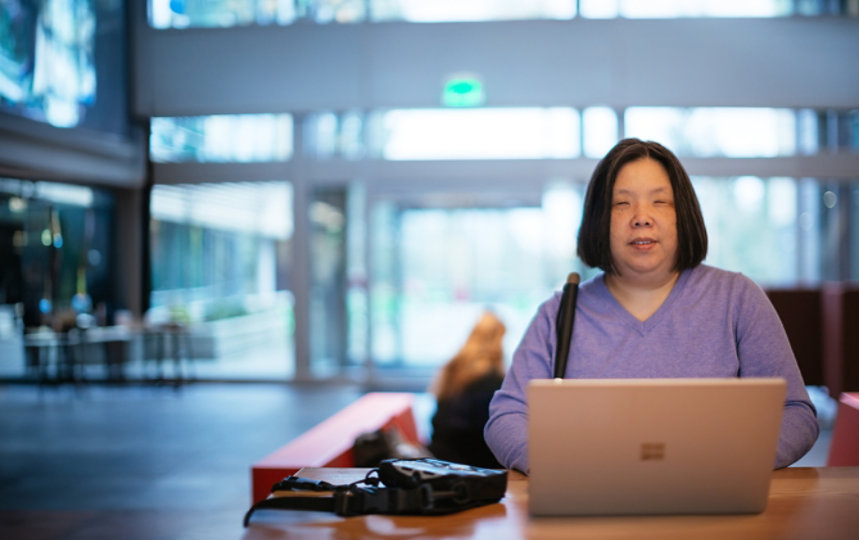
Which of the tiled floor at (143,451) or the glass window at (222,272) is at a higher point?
the glass window at (222,272)

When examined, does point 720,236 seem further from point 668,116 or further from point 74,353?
point 74,353

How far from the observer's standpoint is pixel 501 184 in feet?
30.2

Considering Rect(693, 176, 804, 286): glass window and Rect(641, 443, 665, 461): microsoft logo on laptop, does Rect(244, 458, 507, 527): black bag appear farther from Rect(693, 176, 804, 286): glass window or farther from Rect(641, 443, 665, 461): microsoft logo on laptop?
Rect(693, 176, 804, 286): glass window

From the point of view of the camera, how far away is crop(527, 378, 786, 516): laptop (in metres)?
1.16

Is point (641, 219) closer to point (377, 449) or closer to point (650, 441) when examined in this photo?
point (650, 441)

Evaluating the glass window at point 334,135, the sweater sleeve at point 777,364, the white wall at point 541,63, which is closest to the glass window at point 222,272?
the glass window at point 334,135

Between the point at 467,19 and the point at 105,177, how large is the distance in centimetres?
463

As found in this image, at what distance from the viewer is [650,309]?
189 cm

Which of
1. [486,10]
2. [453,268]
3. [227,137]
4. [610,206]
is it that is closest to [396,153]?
[453,268]

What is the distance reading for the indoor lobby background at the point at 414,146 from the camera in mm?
8852

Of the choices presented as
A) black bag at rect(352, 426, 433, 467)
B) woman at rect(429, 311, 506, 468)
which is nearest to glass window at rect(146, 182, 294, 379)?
black bag at rect(352, 426, 433, 467)

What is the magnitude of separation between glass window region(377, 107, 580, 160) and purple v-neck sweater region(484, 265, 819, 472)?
292 inches

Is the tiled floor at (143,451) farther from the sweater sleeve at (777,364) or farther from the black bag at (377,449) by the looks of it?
the sweater sleeve at (777,364)

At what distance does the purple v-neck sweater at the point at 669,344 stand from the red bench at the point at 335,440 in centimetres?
141
